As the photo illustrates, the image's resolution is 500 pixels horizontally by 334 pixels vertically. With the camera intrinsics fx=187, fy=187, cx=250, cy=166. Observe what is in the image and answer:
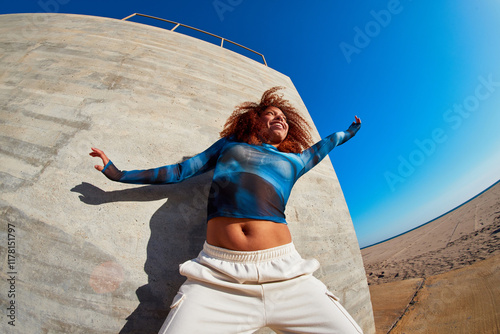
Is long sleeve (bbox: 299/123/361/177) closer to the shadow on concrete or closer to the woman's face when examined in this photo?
the woman's face

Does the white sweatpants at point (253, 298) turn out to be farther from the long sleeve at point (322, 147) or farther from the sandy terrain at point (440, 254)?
the sandy terrain at point (440, 254)

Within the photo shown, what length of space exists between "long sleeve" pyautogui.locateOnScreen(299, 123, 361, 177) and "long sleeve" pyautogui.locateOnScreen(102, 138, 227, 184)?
74 cm

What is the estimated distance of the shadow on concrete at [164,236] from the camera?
1363 millimetres

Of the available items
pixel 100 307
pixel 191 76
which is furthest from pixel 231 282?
pixel 191 76

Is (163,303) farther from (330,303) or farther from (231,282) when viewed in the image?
(330,303)

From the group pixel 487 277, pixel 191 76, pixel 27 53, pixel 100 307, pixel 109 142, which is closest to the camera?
pixel 100 307

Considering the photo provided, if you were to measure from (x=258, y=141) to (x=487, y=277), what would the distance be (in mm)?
5165

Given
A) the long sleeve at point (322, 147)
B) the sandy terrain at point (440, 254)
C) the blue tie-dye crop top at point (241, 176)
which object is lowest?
the sandy terrain at point (440, 254)

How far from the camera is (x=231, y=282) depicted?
3.18 feet

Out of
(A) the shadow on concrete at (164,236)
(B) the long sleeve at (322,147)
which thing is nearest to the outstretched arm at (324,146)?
(B) the long sleeve at (322,147)

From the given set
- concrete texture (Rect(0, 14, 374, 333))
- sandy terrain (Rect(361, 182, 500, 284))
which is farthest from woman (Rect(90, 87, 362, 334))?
sandy terrain (Rect(361, 182, 500, 284))

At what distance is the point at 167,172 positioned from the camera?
132 cm

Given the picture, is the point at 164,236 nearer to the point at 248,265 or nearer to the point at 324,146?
the point at 248,265

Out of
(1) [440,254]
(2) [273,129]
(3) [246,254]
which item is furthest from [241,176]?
(1) [440,254]
